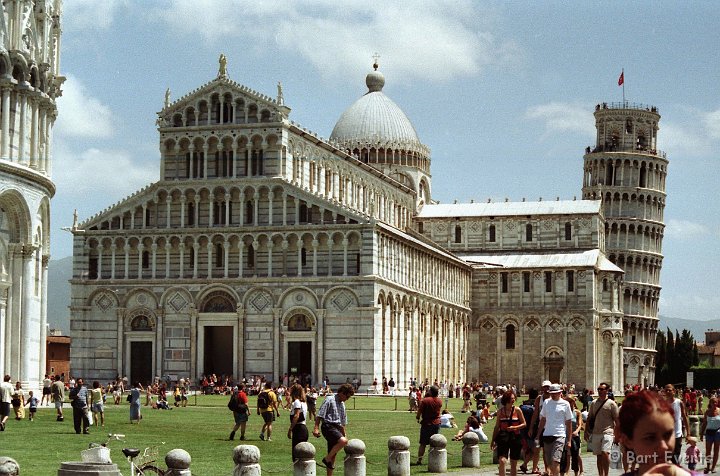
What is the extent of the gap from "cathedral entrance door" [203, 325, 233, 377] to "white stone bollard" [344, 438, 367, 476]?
185 ft

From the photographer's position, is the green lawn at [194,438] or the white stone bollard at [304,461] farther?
the green lawn at [194,438]

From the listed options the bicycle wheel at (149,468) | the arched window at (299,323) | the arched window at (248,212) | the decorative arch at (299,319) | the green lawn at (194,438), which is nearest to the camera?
the bicycle wheel at (149,468)

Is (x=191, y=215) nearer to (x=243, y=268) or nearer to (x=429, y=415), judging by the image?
(x=243, y=268)

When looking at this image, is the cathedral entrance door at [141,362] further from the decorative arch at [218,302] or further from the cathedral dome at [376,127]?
the cathedral dome at [376,127]

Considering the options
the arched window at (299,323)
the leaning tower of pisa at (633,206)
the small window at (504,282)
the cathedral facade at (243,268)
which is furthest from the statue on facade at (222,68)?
the leaning tower of pisa at (633,206)

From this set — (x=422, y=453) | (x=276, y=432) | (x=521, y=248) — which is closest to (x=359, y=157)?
(x=521, y=248)

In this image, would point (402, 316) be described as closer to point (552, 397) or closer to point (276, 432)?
point (276, 432)

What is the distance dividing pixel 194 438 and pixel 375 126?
71865 mm

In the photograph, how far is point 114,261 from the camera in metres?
81.1

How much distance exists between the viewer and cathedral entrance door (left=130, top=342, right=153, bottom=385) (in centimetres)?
8025

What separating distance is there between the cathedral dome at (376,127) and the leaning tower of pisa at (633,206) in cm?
2377

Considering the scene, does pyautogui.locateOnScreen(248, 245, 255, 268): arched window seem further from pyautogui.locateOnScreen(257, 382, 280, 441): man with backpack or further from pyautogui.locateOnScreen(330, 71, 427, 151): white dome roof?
pyautogui.locateOnScreen(257, 382, 280, 441): man with backpack

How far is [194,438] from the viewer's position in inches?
1401

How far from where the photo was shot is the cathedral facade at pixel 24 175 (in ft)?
133
